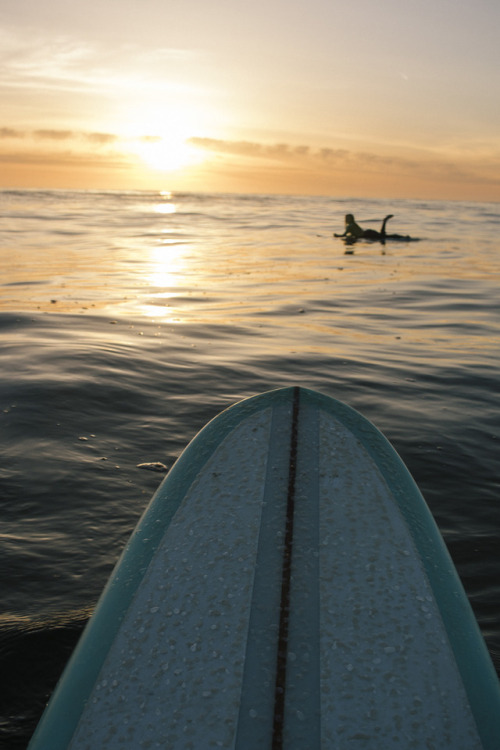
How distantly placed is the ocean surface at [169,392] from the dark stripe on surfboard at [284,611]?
97 centimetres

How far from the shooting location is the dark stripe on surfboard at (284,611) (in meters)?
1.39

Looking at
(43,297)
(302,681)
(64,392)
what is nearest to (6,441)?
(64,392)

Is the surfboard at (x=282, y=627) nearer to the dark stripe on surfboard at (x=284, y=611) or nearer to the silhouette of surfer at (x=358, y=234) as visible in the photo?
the dark stripe on surfboard at (x=284, y=611)

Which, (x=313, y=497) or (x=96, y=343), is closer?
(x=313, y=497)

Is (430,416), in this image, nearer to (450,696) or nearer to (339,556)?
(339,556)

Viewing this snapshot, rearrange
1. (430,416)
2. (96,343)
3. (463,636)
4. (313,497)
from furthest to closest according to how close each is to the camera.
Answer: (96,343) < (430,416) < (313,497) < (463,636)

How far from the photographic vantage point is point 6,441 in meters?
4.14

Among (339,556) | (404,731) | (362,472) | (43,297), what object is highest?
(43,297)

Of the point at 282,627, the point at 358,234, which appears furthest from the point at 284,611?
the point at 358,234

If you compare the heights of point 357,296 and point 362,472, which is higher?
point 357,296

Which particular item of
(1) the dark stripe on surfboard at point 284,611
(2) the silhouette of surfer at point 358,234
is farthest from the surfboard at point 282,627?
(2) the silhouette of surfer at point 358,234

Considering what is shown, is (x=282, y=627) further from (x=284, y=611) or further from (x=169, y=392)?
(x=169, y=392)

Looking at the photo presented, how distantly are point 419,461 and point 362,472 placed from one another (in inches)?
73.7

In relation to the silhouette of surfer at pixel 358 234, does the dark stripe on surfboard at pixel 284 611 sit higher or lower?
lower
